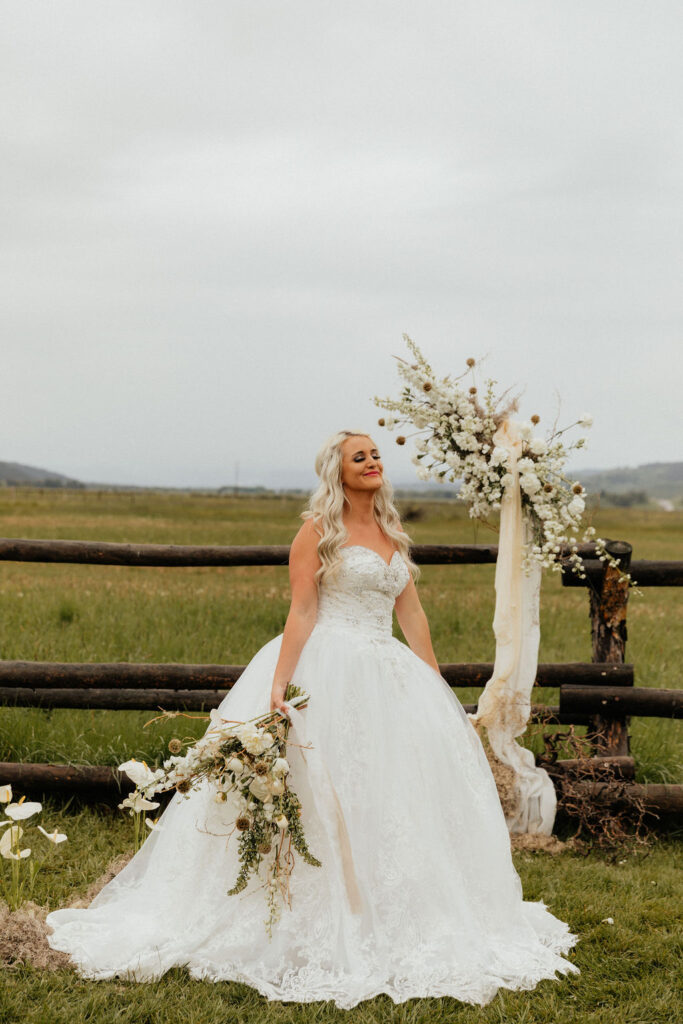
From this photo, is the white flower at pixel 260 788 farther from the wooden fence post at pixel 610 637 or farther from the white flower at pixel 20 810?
the wooden fence post at pixel 610 637

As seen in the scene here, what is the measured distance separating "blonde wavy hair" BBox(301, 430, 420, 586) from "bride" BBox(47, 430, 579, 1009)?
11mm

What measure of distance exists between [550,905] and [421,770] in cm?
130

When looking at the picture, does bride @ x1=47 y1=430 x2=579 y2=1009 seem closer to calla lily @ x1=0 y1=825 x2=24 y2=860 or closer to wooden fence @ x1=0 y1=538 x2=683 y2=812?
calla lily @ x1=0 y1=825 x2=24 y2=860

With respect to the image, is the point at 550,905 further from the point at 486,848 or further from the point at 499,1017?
the point at 499,1017

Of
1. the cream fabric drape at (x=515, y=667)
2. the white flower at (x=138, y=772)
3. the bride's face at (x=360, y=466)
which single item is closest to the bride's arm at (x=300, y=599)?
the bride's face at (x=360, y=466)

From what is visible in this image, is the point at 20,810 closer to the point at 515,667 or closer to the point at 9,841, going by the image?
the point at 9,841

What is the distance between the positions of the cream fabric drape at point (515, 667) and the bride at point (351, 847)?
104 centimetres

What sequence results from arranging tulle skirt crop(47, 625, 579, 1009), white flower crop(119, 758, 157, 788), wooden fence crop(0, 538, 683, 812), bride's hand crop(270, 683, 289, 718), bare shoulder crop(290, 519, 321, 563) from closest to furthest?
tulle skirt crop(47, 625, 579, 1009) < bride's hand crop(270, 683, 289, 718) < white flower crop(119, 758, 157, 788) < bare shoulder crop(290, 519, 321, 563) < wooden fence crop(0, 538, 683, 812)

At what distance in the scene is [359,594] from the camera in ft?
14.9

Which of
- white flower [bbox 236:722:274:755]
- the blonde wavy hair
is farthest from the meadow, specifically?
white flower [bbox 236:722:274:755]

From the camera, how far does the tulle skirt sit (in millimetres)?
3904

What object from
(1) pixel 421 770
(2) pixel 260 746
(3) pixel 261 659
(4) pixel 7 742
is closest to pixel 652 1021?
(1) pixel 421 770

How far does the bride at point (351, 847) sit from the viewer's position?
392 centimetres

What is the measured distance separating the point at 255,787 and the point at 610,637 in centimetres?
328
